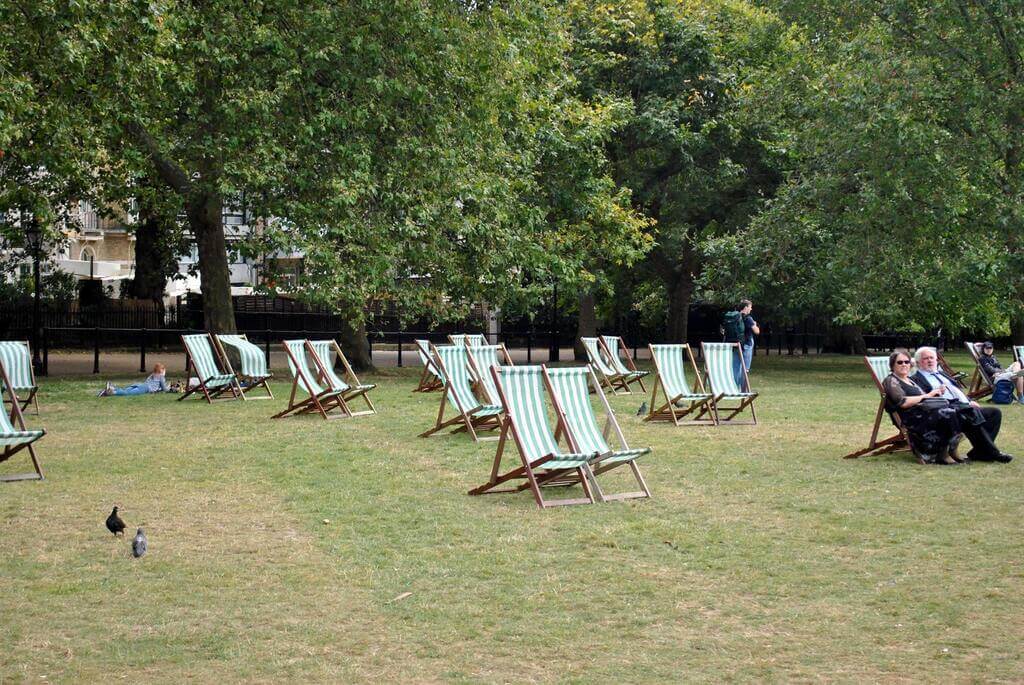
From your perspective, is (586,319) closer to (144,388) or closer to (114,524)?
(144,388)

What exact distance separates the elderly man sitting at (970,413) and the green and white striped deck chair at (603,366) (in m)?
8.00

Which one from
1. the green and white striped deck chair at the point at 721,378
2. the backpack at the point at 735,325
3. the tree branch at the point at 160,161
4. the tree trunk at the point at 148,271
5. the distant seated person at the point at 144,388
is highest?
the tree branch at the point at 160,161

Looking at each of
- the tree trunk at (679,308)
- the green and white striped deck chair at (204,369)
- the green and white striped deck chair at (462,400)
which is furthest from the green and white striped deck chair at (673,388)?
the tree trunk at (679,308)

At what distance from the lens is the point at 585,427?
10211mm

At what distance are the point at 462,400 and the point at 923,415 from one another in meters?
4.80

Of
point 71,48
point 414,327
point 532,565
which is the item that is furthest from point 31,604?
point 414,327

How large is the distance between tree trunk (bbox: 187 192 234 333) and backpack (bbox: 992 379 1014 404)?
12810 millimetres

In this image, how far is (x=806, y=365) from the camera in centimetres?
3425

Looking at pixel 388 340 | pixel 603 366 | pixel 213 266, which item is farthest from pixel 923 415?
pixel 388 340

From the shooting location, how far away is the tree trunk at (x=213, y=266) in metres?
23.8

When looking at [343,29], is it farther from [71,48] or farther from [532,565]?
[532,565]

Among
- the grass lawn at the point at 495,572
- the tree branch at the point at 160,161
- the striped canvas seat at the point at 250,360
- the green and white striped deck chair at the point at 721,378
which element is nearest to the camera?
the grass lawn at the point at 495,572

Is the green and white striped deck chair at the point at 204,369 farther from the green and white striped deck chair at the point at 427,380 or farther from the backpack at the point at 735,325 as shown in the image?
the backpack at the point at 735,325

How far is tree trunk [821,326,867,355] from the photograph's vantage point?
41.6 metres
